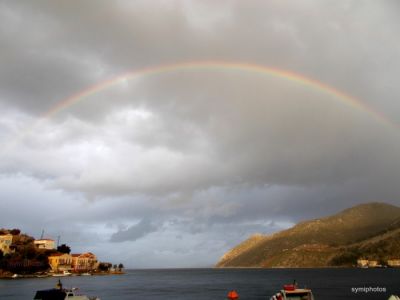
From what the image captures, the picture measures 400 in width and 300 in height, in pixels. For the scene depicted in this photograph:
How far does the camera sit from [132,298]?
5812 inches

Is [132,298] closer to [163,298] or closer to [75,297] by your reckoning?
[163,298]

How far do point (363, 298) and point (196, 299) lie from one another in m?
53.3

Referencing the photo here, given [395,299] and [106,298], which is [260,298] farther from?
[395,299]

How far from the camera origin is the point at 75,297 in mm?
101625

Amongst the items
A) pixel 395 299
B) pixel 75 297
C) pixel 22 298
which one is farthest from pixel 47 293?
pixel 395 299

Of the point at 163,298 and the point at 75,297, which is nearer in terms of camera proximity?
the point at 75,297

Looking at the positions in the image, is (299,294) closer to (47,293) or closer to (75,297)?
(75,297)

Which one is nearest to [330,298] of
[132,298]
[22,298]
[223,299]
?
[223,299]

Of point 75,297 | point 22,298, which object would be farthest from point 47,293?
point 22,298

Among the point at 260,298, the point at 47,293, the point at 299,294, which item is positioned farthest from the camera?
the point at 260,298

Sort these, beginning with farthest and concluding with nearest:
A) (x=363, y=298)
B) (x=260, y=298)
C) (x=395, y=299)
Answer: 1. (x=260, y=298)
2. (x=363, y=298)
3. (x=395, y=299)

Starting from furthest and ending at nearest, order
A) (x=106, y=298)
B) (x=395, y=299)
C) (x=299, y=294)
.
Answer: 1. (x=106, y=298)
2. (x=299, y=294)
3. (x=395, y=299)

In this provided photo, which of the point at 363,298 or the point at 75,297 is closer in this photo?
the point at 75,297

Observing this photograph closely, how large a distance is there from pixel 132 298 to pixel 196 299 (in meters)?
27.2
